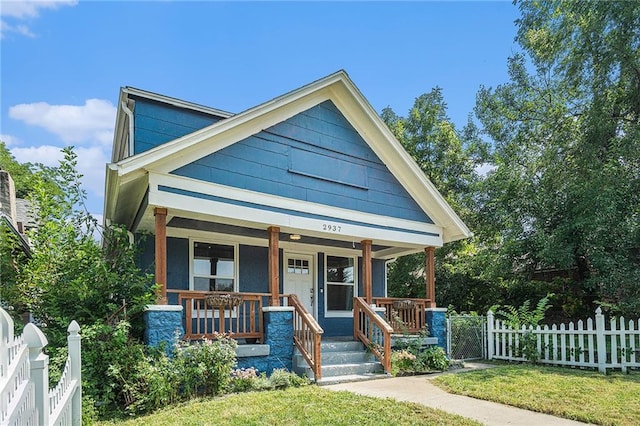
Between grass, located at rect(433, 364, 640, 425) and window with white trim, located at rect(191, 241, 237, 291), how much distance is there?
5221mm

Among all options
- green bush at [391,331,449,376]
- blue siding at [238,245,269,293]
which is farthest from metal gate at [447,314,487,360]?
blue siding at [238,245,269,293]

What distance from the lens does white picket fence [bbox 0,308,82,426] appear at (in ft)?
7.73

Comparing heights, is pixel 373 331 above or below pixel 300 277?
below

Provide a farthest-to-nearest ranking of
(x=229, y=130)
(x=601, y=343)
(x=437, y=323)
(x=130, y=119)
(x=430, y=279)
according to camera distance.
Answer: (x=430, y=279) < (x=437, y=323) < (x=130, y=119) < (x=601, y=343) < (x=229, y=130)

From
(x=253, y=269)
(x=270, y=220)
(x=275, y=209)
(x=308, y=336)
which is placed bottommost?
(x=308, y=336)

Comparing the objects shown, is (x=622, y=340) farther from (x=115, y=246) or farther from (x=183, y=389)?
(x=115, y=246)

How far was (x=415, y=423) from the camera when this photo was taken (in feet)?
18.6

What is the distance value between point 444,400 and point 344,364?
2.82 m

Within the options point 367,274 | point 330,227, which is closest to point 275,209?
point 330,227

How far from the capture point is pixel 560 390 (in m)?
7.46

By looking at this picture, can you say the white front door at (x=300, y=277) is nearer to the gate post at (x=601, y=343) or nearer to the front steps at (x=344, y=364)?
the front steps at (x=344, y=364)

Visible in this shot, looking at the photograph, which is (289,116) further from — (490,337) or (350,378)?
(490,337)

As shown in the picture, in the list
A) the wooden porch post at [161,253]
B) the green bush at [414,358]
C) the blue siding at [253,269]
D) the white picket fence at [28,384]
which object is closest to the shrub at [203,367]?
the wooden porch post at [161,253]

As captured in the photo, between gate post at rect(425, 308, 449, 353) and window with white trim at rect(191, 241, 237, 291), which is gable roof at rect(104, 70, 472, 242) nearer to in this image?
window with white trim at rect(191, 241, 237, 291)
